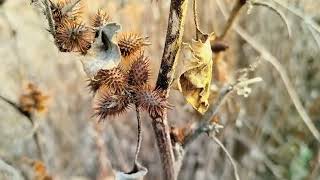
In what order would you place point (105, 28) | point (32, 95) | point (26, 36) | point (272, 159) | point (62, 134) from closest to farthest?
point (105, 28), point (32, 95), point (272, 159), point (62, 134), point (26, 36)

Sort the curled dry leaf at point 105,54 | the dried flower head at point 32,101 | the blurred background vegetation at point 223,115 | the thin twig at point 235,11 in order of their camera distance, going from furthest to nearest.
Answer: the blurred background vegetation at point 223,115
the dried flower head at point 32,101
the thin twig at point 235,11
the curled dry leaf at point 105,54

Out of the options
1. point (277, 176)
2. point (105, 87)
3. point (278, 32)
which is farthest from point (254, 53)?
point (105, 87)

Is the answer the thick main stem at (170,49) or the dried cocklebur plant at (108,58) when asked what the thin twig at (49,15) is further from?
the thick main stem at (170,49)

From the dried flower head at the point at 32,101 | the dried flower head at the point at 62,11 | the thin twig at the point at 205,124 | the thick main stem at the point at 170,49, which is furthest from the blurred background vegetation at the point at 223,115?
the dried flower head at the point at 62,11

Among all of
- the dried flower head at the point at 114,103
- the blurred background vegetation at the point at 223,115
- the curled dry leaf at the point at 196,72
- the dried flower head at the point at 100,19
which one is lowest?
the blurred background vegetation at the point at 223,115

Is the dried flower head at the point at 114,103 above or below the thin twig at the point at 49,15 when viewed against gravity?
below

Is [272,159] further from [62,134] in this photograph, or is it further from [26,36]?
[26,36]
